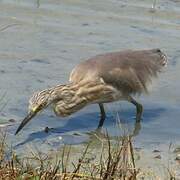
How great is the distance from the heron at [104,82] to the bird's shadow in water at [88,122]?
86mm

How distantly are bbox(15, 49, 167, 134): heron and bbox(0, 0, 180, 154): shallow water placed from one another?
151mm

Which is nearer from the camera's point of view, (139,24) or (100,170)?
(100,170)

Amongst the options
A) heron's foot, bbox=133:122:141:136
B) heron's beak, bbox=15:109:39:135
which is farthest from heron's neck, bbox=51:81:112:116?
heron's beak, bbox=15:109:39:135

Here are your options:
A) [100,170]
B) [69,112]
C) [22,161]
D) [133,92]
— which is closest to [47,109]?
[69,112]

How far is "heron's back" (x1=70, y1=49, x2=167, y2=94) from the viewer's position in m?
6.76

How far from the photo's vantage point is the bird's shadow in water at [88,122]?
6.24m

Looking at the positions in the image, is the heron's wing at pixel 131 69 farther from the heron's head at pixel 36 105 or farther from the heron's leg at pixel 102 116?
the heron's head at pixel 36 105

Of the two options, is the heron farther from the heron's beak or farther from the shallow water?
the heron's beak

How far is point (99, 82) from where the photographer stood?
6.81 metres

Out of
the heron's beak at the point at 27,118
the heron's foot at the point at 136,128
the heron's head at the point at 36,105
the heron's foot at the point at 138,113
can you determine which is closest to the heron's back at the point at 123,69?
the heron's foot at the point at 138,113

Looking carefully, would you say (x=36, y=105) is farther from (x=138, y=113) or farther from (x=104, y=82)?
(x=138, y=113)

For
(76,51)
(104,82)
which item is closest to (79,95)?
(104,82)

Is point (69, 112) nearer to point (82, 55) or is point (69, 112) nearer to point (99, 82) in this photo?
point (99, 82)

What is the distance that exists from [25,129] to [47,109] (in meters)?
0.62
